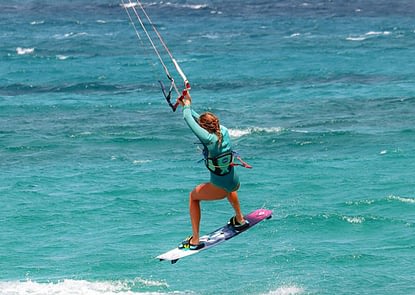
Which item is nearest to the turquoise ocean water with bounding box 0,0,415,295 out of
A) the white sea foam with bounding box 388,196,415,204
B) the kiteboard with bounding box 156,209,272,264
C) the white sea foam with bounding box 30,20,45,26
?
the white sea foam with bounding box 388,196,415,204

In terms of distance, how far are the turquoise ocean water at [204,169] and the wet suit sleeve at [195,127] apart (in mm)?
12849

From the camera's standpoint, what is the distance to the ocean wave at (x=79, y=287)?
115 ft

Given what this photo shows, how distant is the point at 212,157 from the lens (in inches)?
937

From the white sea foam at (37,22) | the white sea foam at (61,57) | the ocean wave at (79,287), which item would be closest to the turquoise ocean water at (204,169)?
the ocean wave at (79,287)

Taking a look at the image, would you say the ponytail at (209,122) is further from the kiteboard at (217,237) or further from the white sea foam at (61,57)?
the white sea foam at (61,57)

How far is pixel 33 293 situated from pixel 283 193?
15343 millimetres

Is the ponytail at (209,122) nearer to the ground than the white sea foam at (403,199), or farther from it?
farther from it

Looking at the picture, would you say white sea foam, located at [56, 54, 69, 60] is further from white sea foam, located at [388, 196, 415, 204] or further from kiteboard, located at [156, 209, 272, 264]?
kiteboard, located at [156, 209, 272, 264]

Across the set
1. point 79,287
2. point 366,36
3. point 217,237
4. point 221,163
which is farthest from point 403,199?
point 366,36

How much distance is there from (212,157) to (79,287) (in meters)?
13.1

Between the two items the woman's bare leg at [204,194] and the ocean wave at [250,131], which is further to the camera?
the ocean wave at [250,131]

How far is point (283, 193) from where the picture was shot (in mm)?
46781

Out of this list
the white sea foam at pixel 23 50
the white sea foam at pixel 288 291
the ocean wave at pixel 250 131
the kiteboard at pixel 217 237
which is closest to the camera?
the kiteboard at pixel 217 237

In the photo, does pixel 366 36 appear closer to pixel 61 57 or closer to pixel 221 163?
pixel 61 57
